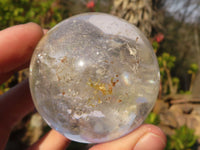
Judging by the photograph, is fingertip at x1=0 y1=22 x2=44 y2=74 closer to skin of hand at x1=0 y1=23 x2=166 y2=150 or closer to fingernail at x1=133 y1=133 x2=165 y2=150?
skin of hand at x1=0 y1=23 x2=166 y2=150

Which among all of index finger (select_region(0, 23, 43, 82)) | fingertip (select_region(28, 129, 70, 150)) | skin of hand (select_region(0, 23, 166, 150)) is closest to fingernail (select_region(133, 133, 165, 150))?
skin of hand (select_region(0, 23, 166, 150))

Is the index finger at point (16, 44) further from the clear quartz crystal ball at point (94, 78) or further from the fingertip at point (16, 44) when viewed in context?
the clear quartz crystal ball at point (94, 78)

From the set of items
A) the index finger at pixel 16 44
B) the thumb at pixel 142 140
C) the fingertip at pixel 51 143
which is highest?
the index finger at pixel 16 44

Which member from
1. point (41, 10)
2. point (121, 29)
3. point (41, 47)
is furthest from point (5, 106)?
point (41, 10)

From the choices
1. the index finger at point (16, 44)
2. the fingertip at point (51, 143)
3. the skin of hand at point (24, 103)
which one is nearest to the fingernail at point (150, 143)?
the skin of hand at point (24, 103)

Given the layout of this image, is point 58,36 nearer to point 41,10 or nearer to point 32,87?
point 32,87

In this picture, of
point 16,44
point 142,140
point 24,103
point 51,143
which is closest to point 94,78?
point 142,140

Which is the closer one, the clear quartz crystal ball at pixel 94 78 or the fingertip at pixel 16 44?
the clear quartz crystal ball at pixel 94 78
